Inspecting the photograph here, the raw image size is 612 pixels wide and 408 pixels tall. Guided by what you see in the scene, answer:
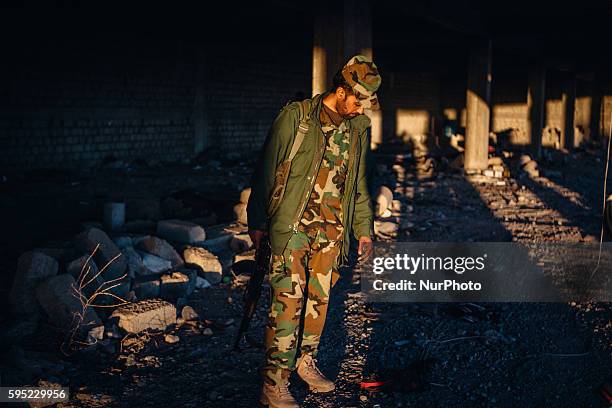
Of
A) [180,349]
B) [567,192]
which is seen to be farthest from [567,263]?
[567,192]

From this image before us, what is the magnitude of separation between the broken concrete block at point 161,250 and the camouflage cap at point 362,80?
328cm

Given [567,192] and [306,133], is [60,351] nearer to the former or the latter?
[306,133]

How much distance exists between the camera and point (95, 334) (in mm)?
3984

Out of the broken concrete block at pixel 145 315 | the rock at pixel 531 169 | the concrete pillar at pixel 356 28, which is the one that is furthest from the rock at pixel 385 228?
the rock at pixel 531 169

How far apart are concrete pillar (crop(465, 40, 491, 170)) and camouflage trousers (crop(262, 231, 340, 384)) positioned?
37.7 ft

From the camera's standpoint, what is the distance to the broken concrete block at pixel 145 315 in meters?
4.18

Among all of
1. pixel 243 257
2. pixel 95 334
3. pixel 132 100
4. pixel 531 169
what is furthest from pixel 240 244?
pixel 531 169

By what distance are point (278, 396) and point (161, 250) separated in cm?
296

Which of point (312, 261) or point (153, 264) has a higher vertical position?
point (312, 261)

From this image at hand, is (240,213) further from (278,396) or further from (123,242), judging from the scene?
(278,396)

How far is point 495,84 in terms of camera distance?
23.6 m

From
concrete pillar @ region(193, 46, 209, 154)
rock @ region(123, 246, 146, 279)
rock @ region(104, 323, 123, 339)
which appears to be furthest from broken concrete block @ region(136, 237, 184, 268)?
concrete pillar @ region(193, 46, 209, 154)

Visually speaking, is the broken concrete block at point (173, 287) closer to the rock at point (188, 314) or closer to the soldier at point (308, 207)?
the rock at point (188, 314)

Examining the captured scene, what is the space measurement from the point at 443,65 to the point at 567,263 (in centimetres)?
1559
